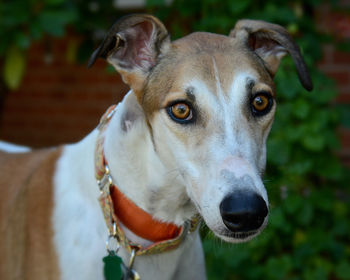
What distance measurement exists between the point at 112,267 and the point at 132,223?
21 cm

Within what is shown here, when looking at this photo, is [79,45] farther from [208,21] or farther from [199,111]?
[199,111]

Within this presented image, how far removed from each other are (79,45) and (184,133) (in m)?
2.61

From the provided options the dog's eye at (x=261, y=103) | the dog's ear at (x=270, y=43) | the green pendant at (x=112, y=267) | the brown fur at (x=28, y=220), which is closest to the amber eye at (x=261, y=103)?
the dog's eye at (x=261, y=103)

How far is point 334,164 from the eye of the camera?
346 centimetres

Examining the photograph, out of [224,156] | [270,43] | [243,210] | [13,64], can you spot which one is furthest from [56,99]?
[243,210]

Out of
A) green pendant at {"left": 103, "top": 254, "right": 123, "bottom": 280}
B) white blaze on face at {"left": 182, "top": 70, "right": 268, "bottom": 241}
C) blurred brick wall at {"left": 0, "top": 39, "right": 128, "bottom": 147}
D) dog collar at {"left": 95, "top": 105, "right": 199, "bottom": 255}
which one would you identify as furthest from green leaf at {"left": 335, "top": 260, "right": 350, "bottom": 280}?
blurred brick wall at {"left": 0, "top": 39, "right": 128, "bottom": 147}

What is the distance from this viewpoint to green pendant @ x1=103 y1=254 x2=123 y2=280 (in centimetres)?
215

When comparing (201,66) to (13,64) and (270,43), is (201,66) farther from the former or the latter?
(13,64)

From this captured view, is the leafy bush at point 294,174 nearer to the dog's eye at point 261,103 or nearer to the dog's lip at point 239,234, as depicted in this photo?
the dog's eye at point 261,103

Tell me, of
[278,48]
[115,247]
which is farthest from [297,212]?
[115,247]

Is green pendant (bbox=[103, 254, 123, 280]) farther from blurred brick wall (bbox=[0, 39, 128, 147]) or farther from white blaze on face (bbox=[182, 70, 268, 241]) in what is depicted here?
blurred brick wall (bbox=[0, 39, 128, 147])

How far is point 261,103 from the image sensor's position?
2.12m

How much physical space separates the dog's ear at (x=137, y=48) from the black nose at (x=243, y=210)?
68 cm

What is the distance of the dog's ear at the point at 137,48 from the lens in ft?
7.47
